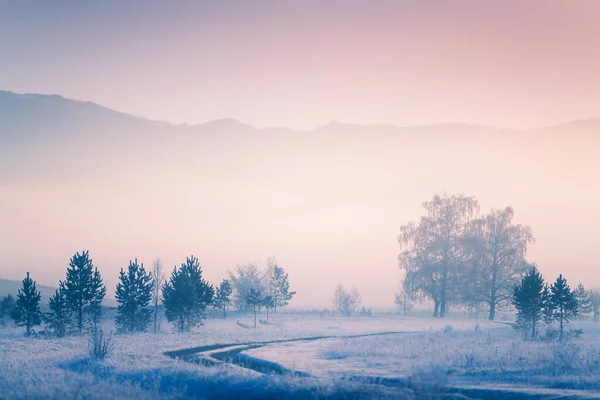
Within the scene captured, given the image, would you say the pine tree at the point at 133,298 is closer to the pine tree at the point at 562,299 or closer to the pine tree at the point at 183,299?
the pine tree at the point at 183,299

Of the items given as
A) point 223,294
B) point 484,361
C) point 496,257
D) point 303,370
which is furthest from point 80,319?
point 496,257

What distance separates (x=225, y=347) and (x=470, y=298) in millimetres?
40933

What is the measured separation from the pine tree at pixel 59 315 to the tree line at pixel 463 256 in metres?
46.6

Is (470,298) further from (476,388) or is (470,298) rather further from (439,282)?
(476,388)

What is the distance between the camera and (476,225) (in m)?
69.4

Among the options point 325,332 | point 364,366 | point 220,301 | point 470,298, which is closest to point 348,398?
point 364,366

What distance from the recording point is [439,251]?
72000 mm

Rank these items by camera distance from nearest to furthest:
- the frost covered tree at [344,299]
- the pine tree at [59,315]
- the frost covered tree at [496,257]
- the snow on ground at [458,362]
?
the snow on ground at [458,362] < the pine tree at [59,315] < the frost covered tree at [496,257] < the frost covered tree at [344,299]

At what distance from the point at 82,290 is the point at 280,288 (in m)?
46.9

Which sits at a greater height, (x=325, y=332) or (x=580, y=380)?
(x=580, y=380)

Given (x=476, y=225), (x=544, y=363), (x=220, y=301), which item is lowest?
(x=220, y=301)

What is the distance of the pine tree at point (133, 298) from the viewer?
57.8 meters

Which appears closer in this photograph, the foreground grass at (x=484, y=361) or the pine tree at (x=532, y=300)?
the foreground grass at (x=484, y=361)

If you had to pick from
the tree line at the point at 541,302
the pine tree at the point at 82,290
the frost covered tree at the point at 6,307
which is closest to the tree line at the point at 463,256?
the tree line at the point at 541,302
